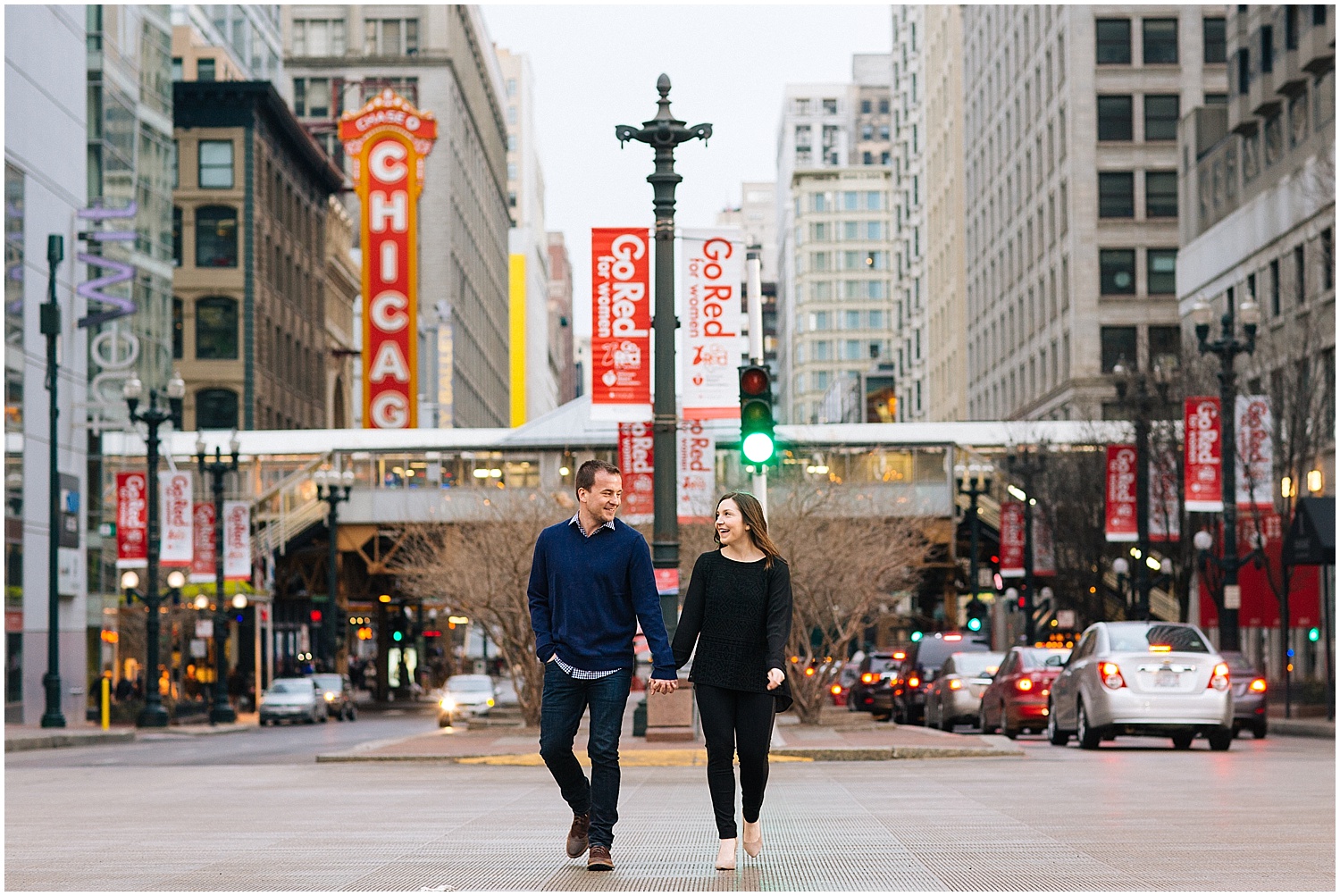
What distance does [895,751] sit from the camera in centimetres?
2212

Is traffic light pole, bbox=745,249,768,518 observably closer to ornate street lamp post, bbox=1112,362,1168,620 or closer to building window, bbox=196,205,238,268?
ornate street lamp post, bbox=1112,362,1168,620

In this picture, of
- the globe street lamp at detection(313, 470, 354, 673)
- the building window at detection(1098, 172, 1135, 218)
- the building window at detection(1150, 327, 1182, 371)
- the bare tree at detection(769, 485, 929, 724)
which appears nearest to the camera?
the bare tree at detection(769, 485, 929, 724)

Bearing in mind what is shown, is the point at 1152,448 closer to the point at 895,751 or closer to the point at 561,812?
the point at 895,751

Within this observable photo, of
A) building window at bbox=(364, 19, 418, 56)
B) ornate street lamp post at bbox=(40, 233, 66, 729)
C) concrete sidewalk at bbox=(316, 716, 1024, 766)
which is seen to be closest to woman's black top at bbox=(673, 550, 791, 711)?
concrete sidewalk at bbox=(316, 716, 1024, 766)

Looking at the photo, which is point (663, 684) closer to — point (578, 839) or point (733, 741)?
point (733, 741)

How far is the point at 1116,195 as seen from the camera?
82.1 metres

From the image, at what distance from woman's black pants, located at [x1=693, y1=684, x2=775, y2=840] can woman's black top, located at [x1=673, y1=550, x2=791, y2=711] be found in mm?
85

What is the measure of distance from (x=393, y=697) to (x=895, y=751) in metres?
59.7

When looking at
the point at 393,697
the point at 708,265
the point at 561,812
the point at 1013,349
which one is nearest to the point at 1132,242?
the point at 1013,349

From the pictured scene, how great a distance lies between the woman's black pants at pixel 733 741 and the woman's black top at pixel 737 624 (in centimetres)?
8

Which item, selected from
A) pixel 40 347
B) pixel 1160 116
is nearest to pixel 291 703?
pixel 40 347

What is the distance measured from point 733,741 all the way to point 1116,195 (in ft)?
246

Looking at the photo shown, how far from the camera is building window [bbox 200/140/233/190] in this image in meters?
82.1

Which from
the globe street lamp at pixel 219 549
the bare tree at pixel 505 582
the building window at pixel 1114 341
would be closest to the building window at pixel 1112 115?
the building window at pixel 1114 341
